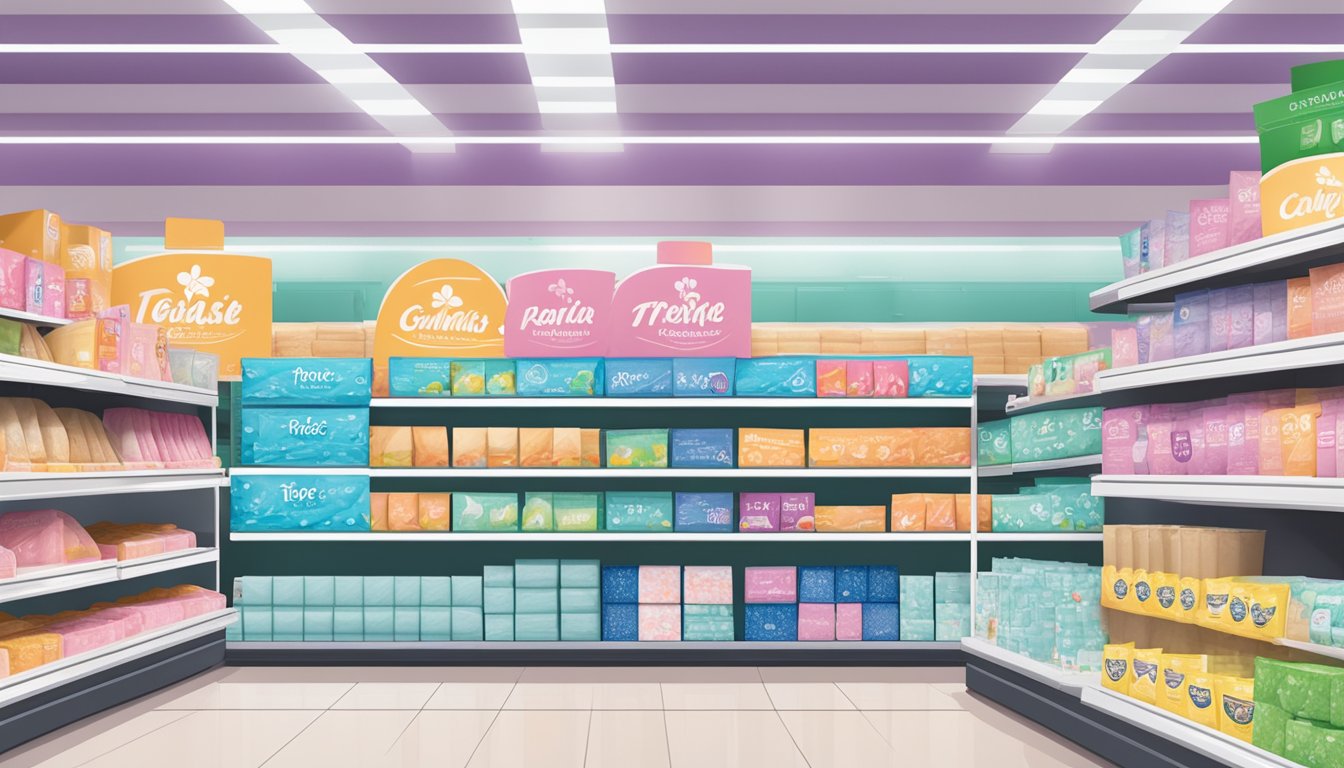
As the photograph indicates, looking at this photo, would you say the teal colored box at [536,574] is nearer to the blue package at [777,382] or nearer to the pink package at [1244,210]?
the blue package at [777,382]

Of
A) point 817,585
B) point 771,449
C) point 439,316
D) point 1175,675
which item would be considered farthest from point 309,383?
point 1175,675

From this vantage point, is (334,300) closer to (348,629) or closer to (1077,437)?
(348,629)

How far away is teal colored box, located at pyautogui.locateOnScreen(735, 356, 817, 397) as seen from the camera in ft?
16.4

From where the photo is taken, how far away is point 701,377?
16.3 ft

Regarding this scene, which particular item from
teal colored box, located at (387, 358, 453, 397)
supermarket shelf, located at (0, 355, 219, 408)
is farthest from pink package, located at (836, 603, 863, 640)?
supermarket shelf, located at (0, 355, 219, 408)

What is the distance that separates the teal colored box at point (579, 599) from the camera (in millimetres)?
4930

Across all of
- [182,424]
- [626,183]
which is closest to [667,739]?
[182,424]

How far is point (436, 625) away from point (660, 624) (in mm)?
1171

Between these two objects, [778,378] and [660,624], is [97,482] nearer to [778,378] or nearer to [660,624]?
[660,624]

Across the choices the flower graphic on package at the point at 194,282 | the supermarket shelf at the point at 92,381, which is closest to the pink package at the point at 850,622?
the supermarket shelf at the point at 92,381

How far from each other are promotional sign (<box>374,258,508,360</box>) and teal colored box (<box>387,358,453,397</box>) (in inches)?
7.4

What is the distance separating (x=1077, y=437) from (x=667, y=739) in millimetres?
2263

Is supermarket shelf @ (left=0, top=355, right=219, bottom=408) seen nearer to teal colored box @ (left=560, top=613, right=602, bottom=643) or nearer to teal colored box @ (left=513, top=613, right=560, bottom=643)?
teal colored box @ (left=513, top=613, right=560, bottom=643)

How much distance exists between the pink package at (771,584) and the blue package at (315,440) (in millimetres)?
2125
